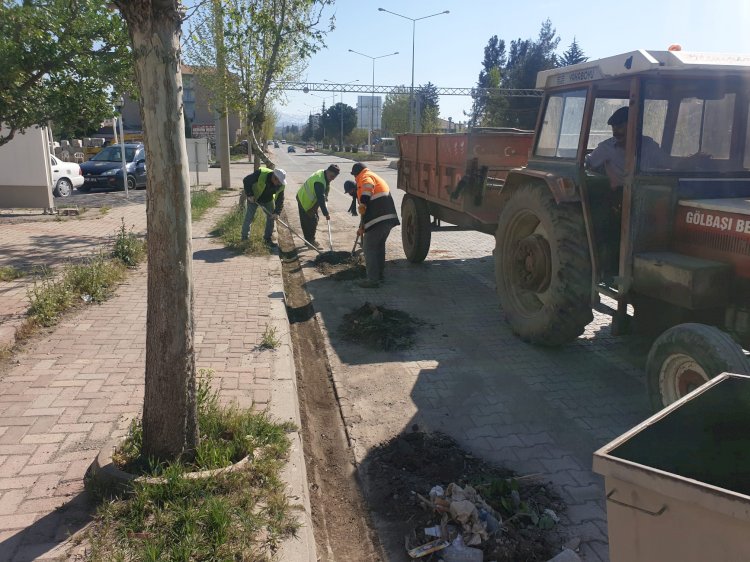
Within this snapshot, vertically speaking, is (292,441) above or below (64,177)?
below

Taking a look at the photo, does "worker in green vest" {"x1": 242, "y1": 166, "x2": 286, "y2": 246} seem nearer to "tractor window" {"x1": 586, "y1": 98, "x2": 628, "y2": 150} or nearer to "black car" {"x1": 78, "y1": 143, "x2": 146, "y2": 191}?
"tractor window" {"x1": 586, "y1": 98, "x2": 628, "y2": 150}

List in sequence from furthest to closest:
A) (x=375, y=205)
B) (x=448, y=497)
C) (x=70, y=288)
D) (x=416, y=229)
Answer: (x=416, y=229)
(x=375, y=205)
(x=70, y=288)
(x=448, y=497)

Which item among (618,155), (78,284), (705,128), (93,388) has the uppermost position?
(705,128)

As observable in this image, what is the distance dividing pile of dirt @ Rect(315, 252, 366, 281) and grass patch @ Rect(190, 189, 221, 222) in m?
4.77

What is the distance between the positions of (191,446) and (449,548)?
4.78 feet

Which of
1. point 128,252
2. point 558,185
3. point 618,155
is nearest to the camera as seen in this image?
point 618,155

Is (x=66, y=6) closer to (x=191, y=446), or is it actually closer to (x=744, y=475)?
(x=191, y=446)

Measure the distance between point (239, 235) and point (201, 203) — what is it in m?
5.34

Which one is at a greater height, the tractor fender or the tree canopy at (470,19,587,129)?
the tree canopy at (470,19,587,129)

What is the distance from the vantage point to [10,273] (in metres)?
7.38

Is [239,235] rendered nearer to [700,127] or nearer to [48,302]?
[48,302]

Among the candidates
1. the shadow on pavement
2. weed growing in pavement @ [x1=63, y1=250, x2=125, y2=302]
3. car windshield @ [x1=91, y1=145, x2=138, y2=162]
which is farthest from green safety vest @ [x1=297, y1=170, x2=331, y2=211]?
car windshield @ [x1=91, y1=145, x2=138, y2=162]

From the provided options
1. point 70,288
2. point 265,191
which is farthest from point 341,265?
point 70,288

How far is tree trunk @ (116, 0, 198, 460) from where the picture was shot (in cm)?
275
